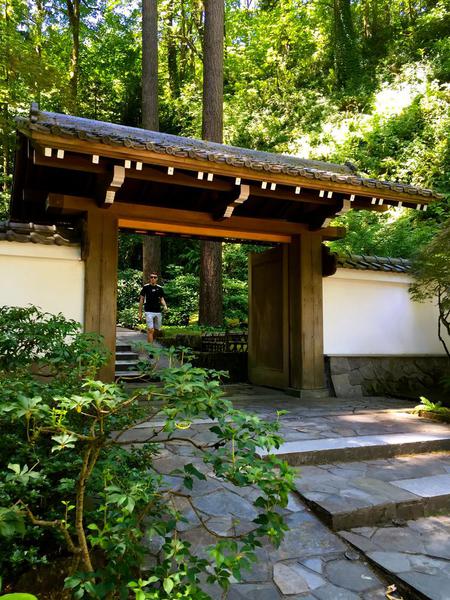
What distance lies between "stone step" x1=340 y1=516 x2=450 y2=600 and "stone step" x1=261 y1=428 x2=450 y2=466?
2.94 feet

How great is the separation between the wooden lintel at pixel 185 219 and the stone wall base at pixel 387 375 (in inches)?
82.4

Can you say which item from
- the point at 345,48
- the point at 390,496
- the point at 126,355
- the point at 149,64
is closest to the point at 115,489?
the point at 390,496

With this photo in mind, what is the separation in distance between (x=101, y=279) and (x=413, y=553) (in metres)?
4.26

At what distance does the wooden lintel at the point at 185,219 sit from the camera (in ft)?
16.9

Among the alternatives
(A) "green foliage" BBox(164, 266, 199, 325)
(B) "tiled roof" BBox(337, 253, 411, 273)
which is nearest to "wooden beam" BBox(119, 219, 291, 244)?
(B) "tiled roof" BBox(337, 253, 411, 273)

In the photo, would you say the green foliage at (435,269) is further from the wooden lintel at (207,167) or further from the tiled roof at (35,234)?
the tiled roof at (35,234)

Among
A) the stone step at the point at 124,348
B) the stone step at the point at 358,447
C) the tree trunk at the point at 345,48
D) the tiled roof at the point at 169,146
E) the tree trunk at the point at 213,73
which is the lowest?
the stone step at the point at 358,447

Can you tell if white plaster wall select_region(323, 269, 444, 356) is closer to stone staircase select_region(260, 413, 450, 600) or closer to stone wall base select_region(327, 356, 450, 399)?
stone wall base select_region(327, 356, 450, 399)

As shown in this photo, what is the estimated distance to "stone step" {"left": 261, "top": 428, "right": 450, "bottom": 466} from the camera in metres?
3.53

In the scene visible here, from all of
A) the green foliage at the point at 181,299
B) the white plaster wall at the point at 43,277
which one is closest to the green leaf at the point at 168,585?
the white plaster wall at the point at 43,277

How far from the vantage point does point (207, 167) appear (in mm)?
4688

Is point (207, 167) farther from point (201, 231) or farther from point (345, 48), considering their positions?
point (345, 48)

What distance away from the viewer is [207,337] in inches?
364

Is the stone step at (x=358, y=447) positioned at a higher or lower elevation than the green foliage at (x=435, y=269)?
lower
